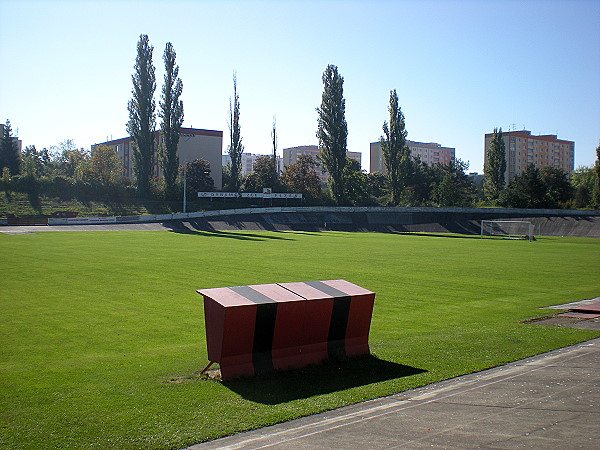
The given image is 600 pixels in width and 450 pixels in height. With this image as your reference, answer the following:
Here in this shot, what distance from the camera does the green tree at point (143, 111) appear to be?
3231 inches

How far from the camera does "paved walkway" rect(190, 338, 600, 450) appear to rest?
20.0ft

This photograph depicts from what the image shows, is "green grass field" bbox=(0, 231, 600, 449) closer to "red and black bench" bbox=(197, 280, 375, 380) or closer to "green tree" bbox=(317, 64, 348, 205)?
"red and black bench" bbox=(197, 280, 375, 380)

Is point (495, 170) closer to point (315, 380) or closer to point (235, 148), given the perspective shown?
point (235, 148)

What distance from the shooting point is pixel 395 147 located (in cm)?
9288

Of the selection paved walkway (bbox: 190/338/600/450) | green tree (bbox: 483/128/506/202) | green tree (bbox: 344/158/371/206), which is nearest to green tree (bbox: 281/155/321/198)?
green tree (bbox: 344/158/371/206)

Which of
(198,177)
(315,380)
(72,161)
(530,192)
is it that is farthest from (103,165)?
(315,380)

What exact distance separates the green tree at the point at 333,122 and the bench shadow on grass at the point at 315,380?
7972cm

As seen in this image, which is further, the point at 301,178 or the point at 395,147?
the point at 301,178

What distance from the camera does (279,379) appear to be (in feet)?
28.9

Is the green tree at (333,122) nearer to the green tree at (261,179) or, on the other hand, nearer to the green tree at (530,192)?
the green tree at (261,179)

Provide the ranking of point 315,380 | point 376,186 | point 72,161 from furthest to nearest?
point 376,186, point 72,161, point 315,380

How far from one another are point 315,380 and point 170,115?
258 feet

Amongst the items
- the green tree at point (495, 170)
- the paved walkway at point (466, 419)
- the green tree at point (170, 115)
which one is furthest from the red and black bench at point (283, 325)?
the green tree at point (495, 170)

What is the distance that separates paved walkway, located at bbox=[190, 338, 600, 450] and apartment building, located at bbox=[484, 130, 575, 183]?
159053 mm
